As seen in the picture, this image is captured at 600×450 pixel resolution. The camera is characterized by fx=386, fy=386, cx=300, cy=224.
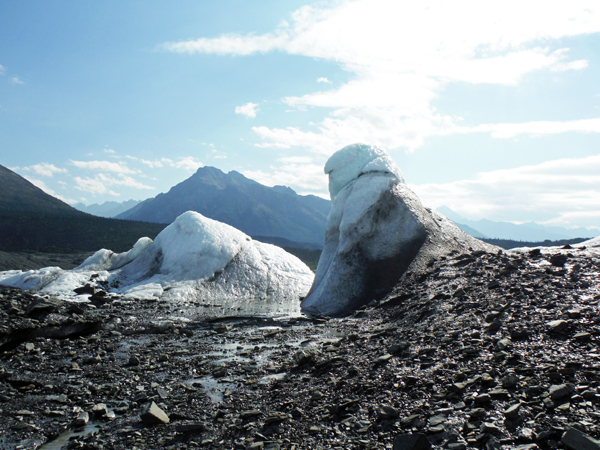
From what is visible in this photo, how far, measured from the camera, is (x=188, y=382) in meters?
7.53

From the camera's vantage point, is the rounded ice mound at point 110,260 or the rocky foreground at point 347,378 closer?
the rocky foreground at point 347,378

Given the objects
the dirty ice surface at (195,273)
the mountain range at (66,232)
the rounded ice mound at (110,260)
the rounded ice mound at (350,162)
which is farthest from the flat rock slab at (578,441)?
the mountain range at (66,232)

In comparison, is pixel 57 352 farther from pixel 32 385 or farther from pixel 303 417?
pixel 303 417

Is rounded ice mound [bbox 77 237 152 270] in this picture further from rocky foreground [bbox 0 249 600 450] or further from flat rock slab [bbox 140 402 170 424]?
flat rock slab [bbox 140 402 170 424]

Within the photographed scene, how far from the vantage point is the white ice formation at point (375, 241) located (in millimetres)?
15844

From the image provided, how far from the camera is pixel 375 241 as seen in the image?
16797 millimetres

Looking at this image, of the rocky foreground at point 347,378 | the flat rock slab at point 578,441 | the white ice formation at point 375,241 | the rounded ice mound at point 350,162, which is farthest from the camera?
the rounded ice mound at point 350,162

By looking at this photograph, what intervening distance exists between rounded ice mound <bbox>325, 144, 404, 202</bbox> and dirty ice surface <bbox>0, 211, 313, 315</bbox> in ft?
21.0

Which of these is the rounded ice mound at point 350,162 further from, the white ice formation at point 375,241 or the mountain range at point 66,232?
the mountain range at point 66,232

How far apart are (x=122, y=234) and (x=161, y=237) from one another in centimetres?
6737

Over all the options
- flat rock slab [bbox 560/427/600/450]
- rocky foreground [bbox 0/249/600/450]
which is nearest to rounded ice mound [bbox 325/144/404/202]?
rocky foreground [bbox 0/249/600/450]

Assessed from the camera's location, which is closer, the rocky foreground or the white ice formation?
the rocky foreground

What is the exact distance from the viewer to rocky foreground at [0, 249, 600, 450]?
4688 mm

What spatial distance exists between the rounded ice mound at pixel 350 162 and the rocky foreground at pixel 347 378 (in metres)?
9.96
